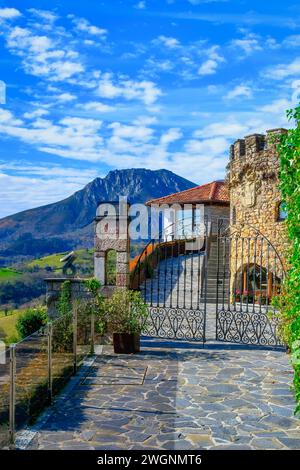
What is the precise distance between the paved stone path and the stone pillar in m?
2.01

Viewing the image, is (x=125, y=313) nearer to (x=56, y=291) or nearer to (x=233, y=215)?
(x=56, y=291)

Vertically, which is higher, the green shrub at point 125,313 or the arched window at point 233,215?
the arched window at point 233,215

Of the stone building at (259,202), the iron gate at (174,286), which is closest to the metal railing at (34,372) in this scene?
the iron gate at (174,286)

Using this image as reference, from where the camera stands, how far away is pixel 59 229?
6325 cm

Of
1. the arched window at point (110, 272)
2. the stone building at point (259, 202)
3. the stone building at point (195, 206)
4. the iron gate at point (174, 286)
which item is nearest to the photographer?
the arched window at point (110, 272)

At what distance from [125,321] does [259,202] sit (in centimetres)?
1071

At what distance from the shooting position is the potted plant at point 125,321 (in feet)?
32.5

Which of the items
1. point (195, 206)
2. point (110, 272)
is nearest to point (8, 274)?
point (195, 206)

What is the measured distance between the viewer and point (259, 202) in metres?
18.9

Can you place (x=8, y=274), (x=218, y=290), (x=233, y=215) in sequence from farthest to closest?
(x=8, y=274) < (x=233, y=215) < (x=218, y=290)

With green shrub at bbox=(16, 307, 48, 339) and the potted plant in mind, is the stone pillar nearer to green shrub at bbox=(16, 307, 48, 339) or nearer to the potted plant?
the potted plant

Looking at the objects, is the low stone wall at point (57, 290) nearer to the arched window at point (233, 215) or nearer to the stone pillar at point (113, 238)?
the stone pillar at point (113, 238)

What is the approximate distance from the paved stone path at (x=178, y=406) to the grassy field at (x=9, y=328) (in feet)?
25.4
